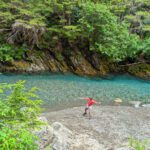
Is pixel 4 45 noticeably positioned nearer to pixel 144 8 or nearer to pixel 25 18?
pixel 25 18

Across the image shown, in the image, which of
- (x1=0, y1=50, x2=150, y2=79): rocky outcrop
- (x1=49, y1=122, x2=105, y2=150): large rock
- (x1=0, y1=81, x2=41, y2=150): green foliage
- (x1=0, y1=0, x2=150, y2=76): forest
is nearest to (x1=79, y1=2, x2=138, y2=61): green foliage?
(x1=0, y1=0, x2=150, y2=76): forest

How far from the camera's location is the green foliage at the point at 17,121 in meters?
3.28

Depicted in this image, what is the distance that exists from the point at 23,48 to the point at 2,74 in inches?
159

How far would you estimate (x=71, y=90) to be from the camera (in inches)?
648

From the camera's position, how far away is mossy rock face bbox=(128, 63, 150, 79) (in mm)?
25484

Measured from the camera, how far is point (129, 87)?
19312mm

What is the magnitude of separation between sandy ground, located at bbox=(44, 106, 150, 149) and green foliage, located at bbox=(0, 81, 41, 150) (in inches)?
197

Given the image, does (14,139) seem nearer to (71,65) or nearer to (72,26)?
(72,26)

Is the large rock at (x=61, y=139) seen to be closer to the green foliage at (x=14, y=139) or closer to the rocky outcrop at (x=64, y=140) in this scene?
the rocky outcrop at (x=64, y=140)

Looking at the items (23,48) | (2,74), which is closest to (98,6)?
(23,48)

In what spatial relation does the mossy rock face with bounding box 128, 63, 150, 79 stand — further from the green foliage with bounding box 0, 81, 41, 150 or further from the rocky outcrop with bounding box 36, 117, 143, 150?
the green foliage with bounding box 0, 81, 41, 150

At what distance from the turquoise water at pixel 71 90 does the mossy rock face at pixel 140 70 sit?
503 centimetres

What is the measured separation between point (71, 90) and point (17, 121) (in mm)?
12768

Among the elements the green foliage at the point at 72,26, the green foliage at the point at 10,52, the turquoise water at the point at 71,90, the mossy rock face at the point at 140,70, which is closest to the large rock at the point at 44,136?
the turquoise water at the point at 71,90
